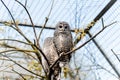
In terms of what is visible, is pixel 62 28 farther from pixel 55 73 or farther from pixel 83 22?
pixel 83 22

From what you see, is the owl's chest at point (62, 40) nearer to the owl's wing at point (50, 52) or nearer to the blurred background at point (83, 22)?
the owl's wing at point (50, 52)

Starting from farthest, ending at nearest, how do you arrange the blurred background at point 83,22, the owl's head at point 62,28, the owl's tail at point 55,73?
the blurred background at point 83,22 < the owl's head at point 62,28 < the owl's tail at point 55,73

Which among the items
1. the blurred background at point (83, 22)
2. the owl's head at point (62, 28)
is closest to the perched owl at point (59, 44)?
the owl's head at point (62, 28)

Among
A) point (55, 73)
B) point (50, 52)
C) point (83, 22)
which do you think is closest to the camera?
point (55, 73)

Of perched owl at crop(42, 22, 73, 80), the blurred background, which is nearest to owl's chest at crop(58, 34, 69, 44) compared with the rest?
perched owl at crop(42, 22, 73, 80)

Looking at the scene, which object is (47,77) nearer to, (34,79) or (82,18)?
(34,79)

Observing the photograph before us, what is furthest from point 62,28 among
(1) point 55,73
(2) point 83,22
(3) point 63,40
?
(2) point 83,22

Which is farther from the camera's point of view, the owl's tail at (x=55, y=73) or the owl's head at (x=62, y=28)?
the owl's head at (x=62, y=28)

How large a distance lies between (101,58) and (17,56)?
0.71m

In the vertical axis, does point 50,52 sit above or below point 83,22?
below

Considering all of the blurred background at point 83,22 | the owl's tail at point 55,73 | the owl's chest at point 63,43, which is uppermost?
the blurred background at point 83,22

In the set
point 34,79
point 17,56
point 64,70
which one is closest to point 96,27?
point 17,56

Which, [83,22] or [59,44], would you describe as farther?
[83,22]

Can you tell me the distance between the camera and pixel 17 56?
99.3 inches
